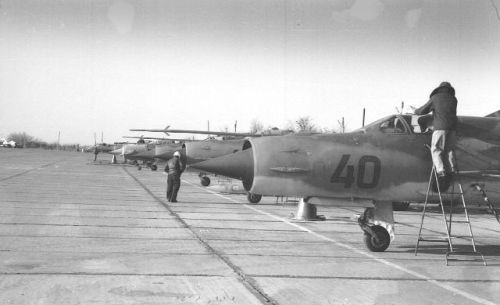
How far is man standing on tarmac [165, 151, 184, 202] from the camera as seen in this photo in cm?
1616

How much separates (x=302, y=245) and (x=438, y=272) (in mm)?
2395

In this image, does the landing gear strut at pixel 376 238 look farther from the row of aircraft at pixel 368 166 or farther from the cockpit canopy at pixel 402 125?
the cockpit canopy at pixel 402 125

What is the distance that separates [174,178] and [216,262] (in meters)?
9.83

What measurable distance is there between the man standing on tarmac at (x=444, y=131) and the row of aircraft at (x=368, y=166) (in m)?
A: 0.26

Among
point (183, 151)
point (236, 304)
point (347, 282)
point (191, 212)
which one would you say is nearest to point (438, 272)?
point (347, 282)

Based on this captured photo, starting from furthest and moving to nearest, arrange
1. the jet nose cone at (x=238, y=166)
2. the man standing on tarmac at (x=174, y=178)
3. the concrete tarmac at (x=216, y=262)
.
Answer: the man standing on tarmac at (x=174, y=178)
the jet nose cone at (x=238, y=166)
the concrete tarmac at (x=216, y=262)

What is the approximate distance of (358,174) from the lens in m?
8.20

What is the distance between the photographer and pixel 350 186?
818 centimetres

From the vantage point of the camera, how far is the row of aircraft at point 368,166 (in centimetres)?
804

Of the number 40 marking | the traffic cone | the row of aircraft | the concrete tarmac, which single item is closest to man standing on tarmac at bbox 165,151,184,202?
the concrete tarmac

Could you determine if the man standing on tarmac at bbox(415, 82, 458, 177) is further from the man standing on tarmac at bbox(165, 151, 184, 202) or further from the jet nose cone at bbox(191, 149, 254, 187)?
the man standing on tarmac at bbox(165, 151, 184, 202)

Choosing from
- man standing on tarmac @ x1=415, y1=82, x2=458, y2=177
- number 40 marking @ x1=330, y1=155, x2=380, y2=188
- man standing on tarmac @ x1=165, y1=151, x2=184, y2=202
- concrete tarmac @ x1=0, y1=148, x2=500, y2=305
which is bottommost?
concrete tarmac @ x1=0, y1=148, x2=500, y2=305

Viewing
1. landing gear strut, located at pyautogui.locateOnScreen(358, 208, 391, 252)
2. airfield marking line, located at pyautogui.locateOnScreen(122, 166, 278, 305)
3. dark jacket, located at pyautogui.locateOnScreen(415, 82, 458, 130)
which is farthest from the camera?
landing gear strut, located at pyautogui.locateOnScreen(358, 208, 391, 252)

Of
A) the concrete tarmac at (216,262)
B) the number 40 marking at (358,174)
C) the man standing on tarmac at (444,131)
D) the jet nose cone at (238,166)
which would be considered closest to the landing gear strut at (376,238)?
the concrete tarmac at (216,262)
